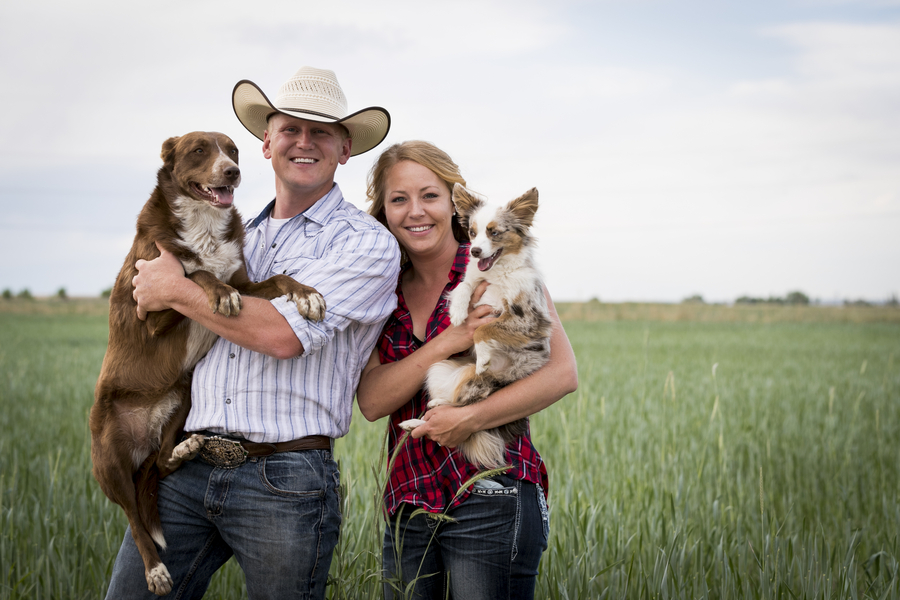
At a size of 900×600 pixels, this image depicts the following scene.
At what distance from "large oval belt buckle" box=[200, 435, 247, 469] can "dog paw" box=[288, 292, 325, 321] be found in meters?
0.62

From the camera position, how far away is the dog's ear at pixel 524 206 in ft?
11.0

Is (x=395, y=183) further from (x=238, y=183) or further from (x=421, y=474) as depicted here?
(x=421, y=474)

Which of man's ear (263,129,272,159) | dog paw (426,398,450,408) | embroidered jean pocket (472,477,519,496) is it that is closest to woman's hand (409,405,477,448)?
dog paw (426,398,450,408)

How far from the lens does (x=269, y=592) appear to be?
2.55 meters

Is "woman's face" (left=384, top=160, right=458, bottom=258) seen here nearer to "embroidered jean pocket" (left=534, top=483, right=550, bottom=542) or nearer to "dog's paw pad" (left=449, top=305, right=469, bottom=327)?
"dog's paw pad" (left=449, top=305, right=469, bottom=327)

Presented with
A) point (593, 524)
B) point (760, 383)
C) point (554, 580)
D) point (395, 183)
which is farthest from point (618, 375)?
point (395, 183)

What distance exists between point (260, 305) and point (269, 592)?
1201mm

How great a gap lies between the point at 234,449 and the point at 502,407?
119 centimetres

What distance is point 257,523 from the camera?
2.54 metres

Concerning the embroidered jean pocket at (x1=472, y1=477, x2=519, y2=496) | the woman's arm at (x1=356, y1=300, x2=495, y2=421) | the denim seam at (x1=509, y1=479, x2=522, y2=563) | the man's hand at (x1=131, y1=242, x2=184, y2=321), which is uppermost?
the man's hand at (x1=131, y1=242, x2=184, y2=321)

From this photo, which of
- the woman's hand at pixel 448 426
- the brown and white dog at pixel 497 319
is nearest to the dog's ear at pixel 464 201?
the brown and white dog at pixel 497 319

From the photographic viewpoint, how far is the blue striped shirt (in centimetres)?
259

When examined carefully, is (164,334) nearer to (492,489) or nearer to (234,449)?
(234,449)

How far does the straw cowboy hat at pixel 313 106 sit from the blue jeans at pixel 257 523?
1.63 meters
